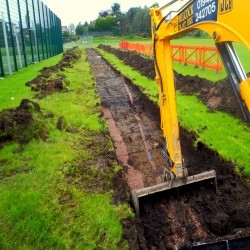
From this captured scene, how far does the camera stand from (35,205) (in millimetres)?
4371

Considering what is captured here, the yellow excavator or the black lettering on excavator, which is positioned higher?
the black lettering on excavator

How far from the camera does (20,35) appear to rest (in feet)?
68.7

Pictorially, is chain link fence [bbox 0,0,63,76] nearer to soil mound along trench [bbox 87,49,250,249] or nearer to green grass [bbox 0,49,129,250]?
green grass [bbox 0,49,129,250]

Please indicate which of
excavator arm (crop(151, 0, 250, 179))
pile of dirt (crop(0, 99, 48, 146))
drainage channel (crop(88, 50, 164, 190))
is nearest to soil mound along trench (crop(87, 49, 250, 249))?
drainage channel (crop(88, 50, 164, 190))

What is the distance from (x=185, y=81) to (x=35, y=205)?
10.0 meters

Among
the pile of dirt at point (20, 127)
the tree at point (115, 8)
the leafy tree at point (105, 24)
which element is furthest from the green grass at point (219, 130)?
the tree at point (115, 8)

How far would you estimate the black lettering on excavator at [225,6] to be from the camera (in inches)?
95.2

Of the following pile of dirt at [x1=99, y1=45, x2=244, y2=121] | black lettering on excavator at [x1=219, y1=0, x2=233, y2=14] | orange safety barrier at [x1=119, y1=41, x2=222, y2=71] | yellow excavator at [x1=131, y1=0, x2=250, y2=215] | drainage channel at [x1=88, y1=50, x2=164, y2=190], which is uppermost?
black lettering on excavator at [x1=219, y1=0, x2=233, y2=14]

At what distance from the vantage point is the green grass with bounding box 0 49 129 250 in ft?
12.7

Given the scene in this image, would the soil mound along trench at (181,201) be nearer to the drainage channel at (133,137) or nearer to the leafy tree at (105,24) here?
the drainage channel at (133,137)

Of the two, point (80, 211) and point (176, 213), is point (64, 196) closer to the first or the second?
point (80, 211)

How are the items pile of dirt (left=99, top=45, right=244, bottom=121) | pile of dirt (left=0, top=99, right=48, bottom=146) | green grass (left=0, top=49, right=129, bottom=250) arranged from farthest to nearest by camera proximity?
pile of dirt (left=99, top=45, right=244, bottom=121)
pile of dirt (left=0, top=99, right=48, bottom=146)
green grass (left=0, top=49, right=129, bottom=250)

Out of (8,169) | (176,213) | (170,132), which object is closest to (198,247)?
(176,213)

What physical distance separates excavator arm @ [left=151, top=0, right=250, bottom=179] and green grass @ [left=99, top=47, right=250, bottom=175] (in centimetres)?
209
